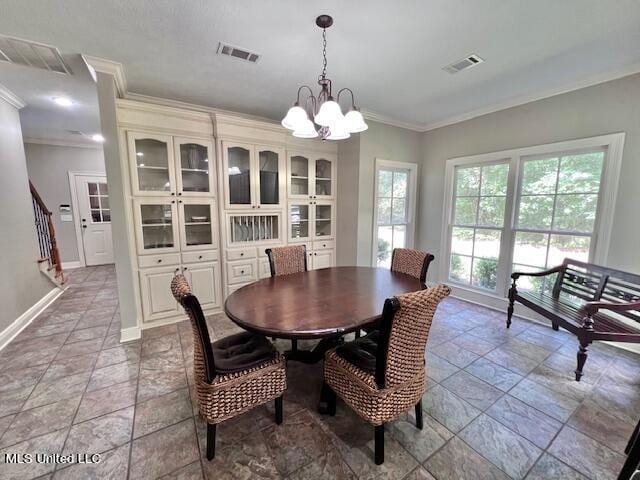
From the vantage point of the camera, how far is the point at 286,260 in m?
2.64

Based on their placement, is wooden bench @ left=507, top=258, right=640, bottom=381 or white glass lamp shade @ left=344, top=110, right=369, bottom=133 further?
wooden bench @ left=507, top=258, right=640, bottom=381

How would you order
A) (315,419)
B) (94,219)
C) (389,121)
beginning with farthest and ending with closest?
(94,219)
(389,121)
(315,419)

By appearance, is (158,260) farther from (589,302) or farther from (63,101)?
(589,302)

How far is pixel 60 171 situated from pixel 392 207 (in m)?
6.39

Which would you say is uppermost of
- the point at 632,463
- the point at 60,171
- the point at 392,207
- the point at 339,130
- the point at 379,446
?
the point at 60,171

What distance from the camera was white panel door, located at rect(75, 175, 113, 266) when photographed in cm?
546

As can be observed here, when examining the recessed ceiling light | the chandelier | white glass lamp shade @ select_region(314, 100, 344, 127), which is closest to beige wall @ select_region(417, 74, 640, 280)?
the chandelier

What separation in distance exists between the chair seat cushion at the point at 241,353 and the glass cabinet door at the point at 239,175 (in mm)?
1942

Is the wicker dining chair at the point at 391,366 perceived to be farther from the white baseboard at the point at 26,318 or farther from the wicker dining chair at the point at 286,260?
the white baseboard at the point at 26,318

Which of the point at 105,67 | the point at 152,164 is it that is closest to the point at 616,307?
the point at 152,164

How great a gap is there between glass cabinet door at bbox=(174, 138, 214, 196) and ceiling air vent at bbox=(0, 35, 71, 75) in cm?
108

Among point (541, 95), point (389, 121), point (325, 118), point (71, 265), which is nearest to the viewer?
point (325, 118)

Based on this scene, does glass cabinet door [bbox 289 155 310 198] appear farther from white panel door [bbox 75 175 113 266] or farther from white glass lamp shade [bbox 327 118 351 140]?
white panel door [bbox 75 175 113 266]

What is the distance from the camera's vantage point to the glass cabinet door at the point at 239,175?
3.25 metres
